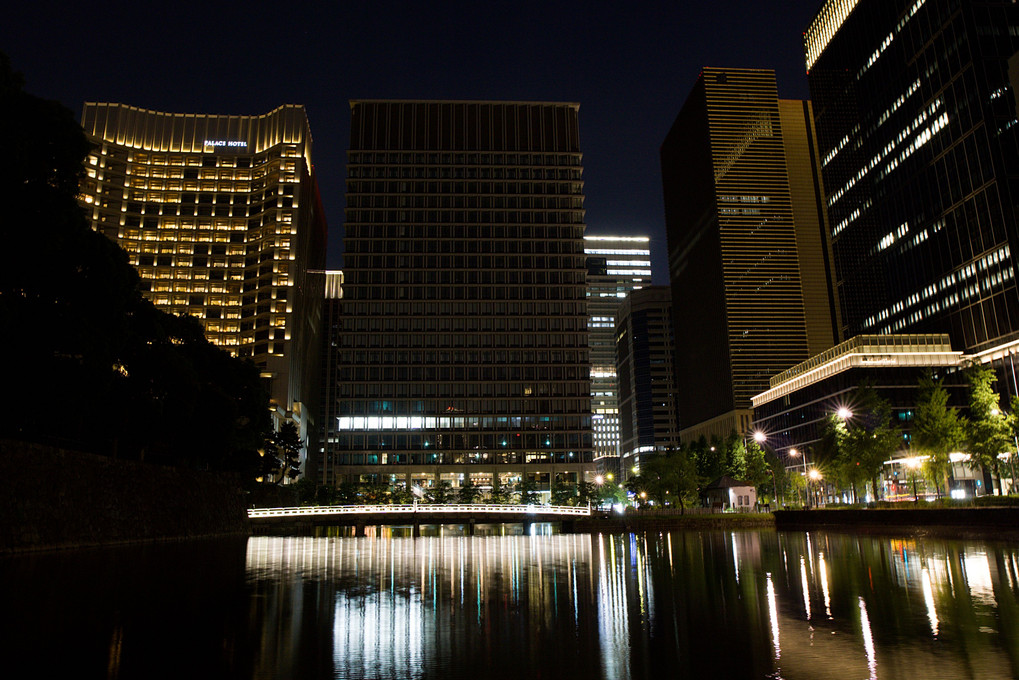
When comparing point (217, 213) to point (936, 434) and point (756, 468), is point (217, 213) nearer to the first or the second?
point (756, 468)

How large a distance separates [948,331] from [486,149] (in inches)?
3945

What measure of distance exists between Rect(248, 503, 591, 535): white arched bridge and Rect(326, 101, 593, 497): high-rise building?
156ft

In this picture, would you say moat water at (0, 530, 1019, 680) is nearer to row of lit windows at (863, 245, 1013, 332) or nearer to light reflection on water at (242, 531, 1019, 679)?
light reflection on water at (242, 531, 1019, 679)

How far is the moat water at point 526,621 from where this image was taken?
33.0 feet

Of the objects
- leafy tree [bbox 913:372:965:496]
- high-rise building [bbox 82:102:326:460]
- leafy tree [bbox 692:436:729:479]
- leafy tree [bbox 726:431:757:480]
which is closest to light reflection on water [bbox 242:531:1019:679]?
leafy tree [bbox 913:372:965:496]

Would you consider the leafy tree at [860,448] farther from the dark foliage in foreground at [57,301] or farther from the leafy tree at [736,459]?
the dark foliage in foreground at [57,301]

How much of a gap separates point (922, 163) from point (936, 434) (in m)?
81.9

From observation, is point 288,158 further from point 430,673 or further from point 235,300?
point 430,673

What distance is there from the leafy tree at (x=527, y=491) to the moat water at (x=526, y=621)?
109 metres

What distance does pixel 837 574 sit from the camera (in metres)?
22.0

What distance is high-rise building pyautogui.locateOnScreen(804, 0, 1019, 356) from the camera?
109m

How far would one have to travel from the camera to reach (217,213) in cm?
17750

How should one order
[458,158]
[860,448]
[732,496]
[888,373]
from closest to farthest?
[860,448] → [732,496] → [888,373] → [458,158]

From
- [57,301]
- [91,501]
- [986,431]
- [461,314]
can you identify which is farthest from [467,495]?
[57,301]
